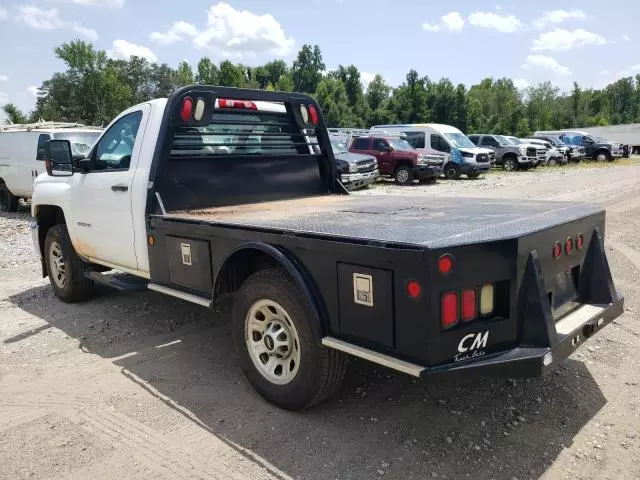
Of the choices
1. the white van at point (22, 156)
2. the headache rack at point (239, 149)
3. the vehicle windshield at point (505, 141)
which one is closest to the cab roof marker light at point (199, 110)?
the headache rack at point (239, 149)

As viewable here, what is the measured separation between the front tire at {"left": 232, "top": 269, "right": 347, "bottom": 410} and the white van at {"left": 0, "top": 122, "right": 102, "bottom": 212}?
10047mm

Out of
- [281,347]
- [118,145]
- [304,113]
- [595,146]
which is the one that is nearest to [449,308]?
[281,347]

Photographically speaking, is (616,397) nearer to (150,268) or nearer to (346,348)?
(346,348)

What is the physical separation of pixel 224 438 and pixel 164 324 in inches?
91.5

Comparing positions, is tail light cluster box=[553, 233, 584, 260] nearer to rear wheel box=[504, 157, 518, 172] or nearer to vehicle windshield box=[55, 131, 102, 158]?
vehicle windshield box=[55, 131, 102, 158]

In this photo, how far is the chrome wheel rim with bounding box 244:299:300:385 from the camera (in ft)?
11.0

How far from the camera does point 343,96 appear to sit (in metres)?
78.7

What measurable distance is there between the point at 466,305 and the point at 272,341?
4.42 ft

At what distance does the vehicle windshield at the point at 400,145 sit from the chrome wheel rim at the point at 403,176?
0.90 m

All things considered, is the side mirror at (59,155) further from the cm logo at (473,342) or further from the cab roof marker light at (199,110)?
the cm logo at (473,342)

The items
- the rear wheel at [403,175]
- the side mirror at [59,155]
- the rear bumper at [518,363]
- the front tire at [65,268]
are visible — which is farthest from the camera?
the rear wheel at [403,175]

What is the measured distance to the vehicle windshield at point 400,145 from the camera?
20469mm

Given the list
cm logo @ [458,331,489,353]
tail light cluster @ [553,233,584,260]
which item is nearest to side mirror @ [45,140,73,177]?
cm logo @ [458,331,489,353]

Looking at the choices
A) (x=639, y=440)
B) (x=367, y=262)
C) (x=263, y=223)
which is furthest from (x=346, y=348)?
(x=639, y=440)
